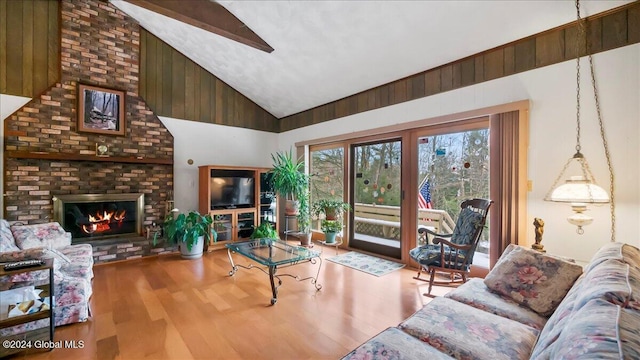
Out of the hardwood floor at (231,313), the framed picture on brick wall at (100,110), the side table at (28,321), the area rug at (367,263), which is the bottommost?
the hardwood floor at (231,313)

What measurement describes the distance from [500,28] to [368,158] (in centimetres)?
244

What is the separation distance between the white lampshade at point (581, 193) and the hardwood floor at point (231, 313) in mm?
1510

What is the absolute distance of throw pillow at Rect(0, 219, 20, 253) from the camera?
2.59 metres

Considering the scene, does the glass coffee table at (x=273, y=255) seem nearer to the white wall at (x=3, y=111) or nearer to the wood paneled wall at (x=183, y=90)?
the wood paneled wall at (x=183, y=90)

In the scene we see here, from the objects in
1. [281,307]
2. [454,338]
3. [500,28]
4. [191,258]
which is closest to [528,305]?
[454,338]

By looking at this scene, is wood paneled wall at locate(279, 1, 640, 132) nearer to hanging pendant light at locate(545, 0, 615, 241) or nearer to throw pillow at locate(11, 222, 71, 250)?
hanging pendant light at locate(545, 0, 615, 241)

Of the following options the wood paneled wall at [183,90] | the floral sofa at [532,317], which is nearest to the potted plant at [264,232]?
the wood paneled wall at [183,90]

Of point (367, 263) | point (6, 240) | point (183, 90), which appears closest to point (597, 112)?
point (367, 263)

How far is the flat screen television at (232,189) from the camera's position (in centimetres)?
490

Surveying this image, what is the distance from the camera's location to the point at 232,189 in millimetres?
5109

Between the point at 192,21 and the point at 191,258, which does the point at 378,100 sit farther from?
the point at 191,258

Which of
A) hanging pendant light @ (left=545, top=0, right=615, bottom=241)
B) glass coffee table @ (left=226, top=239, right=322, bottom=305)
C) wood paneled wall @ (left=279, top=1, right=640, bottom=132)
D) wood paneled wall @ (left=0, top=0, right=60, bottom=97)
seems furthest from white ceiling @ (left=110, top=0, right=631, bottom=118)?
glass coffee table @ (left=226, top=239, right=322, bottom=305)

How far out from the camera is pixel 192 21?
338cm

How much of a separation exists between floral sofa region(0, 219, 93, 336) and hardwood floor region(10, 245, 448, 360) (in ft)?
0.50
